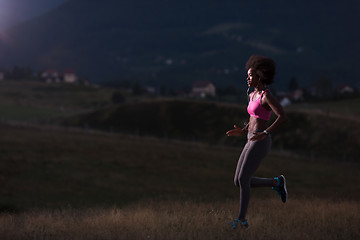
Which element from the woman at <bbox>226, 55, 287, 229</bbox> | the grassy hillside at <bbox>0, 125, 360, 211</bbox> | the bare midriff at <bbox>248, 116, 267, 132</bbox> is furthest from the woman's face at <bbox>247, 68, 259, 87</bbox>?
the grassy hillside at <bbox>0, 125, 360, 211</bbox>

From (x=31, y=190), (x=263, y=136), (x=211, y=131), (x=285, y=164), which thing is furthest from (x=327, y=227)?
(x=211, y=131)

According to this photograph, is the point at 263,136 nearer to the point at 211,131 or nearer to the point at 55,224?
the point at 55,224

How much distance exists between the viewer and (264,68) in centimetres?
828

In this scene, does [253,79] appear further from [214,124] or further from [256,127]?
[214,124]

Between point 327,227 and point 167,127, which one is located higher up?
point 327,227

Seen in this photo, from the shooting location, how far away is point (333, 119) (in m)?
82.3

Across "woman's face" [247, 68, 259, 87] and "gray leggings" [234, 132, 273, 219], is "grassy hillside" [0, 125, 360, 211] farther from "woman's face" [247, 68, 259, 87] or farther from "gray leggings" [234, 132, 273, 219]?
"woman's face" [247, 68, 259, 87]

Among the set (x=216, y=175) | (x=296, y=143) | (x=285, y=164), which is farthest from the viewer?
(x=296, y=143)

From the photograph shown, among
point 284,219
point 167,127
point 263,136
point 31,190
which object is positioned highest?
point 263,136

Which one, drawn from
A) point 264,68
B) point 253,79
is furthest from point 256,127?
point 264,68

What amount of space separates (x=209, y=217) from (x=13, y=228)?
3.63 metres

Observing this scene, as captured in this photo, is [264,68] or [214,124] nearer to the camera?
[264,68]

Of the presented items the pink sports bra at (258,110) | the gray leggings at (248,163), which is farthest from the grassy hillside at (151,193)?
the pink sports bra at (258,110)

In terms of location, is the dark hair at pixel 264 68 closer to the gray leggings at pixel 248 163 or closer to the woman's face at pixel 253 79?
the woman's face at pixel 253 79
